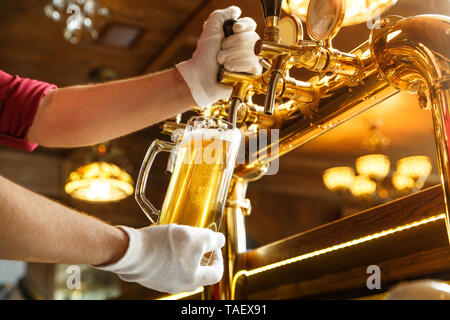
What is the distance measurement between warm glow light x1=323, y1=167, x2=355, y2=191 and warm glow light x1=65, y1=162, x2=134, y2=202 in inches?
92.0

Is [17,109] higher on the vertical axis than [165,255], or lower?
higher

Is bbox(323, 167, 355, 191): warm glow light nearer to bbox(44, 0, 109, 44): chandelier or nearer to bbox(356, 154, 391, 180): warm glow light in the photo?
bbox(356, 154, 391, 180): warm glow light

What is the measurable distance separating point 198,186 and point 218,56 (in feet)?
0.70

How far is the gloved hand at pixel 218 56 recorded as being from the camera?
78cm

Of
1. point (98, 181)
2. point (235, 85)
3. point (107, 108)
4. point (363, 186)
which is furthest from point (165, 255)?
point (363, 186)

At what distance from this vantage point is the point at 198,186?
73cm

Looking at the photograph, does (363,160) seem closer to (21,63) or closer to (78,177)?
(78,177)

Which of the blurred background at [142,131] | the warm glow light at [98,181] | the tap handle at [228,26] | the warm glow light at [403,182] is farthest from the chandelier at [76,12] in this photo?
the warm glow light at [403,182]

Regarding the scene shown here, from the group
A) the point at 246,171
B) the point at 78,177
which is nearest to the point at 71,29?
the point at 78,177

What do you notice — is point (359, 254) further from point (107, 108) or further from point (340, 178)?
point (340, 178)

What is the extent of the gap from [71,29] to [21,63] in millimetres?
1520

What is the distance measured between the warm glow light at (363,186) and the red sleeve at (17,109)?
4.83 meters

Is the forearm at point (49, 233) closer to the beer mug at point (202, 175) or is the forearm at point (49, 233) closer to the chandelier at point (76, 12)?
the beer mug at point (202, 175)

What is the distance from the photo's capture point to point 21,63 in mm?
4883
